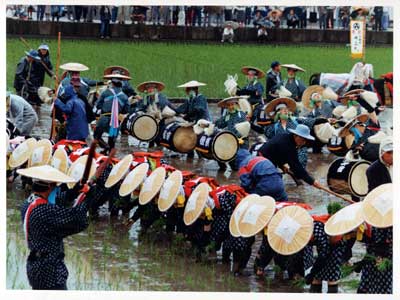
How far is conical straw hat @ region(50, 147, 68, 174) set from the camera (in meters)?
13.9

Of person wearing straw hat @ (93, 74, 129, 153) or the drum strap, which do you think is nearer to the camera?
the drum strap

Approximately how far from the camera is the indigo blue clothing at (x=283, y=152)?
44.1 ft

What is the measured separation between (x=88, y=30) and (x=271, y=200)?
64.2 feet

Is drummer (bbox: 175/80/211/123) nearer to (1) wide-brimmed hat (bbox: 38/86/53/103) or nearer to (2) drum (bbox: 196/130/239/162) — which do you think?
(2) drum (bbox: 196/130/239/162)

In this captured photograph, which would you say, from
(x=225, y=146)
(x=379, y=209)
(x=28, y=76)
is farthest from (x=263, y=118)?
(x=379, y=209)

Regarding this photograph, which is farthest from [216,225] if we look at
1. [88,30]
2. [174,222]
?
[88,30]

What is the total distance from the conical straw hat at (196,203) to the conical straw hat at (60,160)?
2081 millimetres

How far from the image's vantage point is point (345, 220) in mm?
10844

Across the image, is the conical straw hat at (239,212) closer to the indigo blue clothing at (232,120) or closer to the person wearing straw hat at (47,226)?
the person wearing straw hat at (47,226)

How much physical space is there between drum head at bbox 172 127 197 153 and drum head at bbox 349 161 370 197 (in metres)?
3.47

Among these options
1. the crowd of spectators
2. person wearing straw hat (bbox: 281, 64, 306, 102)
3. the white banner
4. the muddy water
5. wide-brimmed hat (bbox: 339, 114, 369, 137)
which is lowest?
the muddy water

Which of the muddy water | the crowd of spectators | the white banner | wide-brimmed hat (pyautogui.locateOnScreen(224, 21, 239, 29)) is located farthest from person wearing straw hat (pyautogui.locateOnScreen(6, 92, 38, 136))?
wide-brimmed hat (pyautogui.locateOnScreen(224, 21, 239, 29))

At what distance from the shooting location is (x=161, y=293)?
11.5 m

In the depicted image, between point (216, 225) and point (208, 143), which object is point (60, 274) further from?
point (208, 143)
